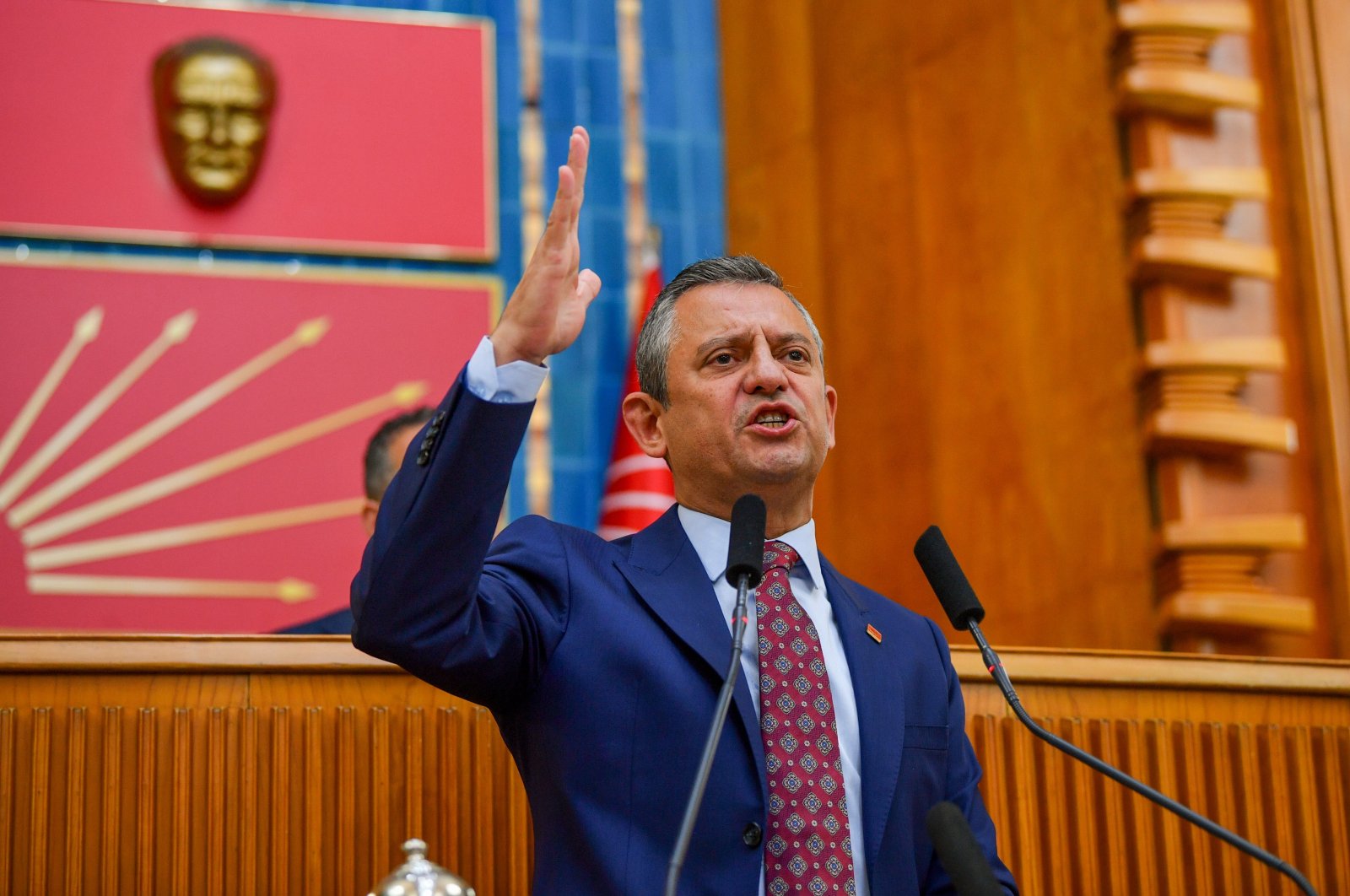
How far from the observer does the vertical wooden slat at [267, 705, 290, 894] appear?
2.34 meters

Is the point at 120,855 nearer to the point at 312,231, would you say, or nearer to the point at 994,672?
the point at 994,672

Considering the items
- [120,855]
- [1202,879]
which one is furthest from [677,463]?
[1202,879]

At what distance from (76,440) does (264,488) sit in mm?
518

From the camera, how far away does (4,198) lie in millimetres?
4398

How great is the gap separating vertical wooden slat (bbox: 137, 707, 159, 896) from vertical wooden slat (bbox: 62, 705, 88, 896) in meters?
0.08

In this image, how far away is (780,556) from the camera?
2.04 meters

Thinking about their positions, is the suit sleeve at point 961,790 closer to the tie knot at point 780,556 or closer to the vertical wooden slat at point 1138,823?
the tie knot at point 780,556

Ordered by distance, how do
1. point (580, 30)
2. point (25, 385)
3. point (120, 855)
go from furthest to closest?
point (580, 30), point (25, 385), point (120, 855)

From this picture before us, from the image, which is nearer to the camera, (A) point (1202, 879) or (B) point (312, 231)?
(A) point (1202, 879)

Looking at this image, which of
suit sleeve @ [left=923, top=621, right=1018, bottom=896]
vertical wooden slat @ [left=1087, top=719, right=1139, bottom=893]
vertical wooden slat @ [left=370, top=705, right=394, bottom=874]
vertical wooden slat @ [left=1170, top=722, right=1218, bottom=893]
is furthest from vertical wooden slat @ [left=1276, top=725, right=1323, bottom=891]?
vertical wooden slat @ [left=370, top=705, right=394, bottom=874]

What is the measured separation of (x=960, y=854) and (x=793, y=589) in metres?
0.68

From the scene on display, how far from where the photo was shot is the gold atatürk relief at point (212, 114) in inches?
177

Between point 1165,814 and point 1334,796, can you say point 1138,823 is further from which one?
point 1334,796

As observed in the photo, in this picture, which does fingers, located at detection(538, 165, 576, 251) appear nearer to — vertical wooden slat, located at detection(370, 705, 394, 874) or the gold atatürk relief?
vertical wooden slat, located at detection(370, 705, 394, 874)
